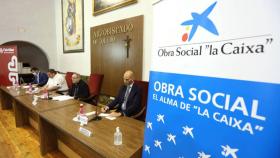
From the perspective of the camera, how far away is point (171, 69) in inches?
42.6

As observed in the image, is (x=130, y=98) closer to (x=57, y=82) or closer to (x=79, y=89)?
(x=79, y=89)

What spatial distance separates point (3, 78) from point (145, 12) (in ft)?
14.7

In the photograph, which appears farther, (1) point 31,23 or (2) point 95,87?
(1) point 31,23

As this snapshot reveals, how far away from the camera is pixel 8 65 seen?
15.1 feet

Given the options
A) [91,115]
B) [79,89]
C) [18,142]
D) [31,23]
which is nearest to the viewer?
[91,115]

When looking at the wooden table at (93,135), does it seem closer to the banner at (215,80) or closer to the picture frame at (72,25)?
the banner at (215,80)

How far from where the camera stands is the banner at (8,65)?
14.8 feet

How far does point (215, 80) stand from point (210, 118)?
20 cm

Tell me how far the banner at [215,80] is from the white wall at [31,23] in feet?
19.7

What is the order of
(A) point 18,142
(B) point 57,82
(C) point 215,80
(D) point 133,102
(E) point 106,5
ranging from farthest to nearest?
(B) point 57,82
(E) point 106,5
(A) point 18,142
(D) point 133,102
(C) point 215,80

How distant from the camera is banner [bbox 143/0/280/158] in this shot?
68cm

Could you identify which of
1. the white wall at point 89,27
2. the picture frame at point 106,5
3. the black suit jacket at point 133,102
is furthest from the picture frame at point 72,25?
the black suit jacket at point 133,102

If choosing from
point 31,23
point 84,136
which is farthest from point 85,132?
point 31,23

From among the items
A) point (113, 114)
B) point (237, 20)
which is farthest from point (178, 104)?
point (113, 114)
